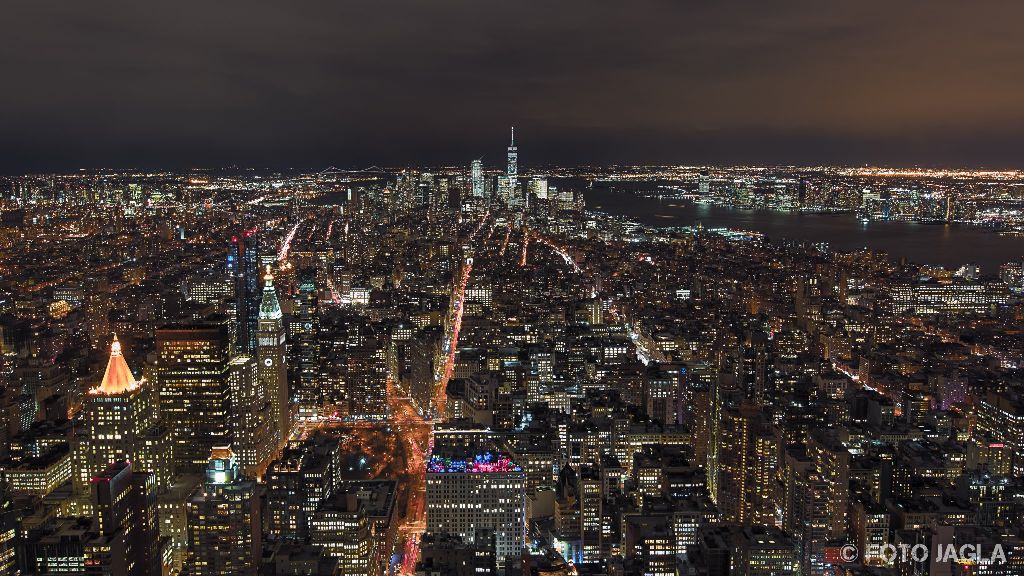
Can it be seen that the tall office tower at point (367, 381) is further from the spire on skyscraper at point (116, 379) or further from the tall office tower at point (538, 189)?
the tall office tower at point (538, 189)

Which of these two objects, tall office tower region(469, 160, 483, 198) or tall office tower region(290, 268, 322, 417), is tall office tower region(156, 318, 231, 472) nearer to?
tall office tower region(290, 268, 322, 417)

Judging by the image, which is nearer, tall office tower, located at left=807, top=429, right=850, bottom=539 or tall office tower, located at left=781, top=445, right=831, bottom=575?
tall office tower, located at left=781, top=445, right=831, bottom=575

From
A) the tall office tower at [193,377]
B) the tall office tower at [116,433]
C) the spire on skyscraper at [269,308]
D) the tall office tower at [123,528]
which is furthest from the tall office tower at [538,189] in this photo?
the tall office tower at [123,528]

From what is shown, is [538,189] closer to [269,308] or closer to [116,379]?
[269,308]

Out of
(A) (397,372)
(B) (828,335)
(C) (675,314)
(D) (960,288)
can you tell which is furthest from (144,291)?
(D) (960,288)

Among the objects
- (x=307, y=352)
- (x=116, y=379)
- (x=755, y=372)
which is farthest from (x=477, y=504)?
(x=307, y=352)

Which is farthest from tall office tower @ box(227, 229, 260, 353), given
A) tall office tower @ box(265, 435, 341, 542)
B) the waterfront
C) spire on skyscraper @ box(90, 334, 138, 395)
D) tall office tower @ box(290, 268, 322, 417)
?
the waterfront

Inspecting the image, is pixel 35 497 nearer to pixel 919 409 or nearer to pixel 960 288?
pixel 919 409
